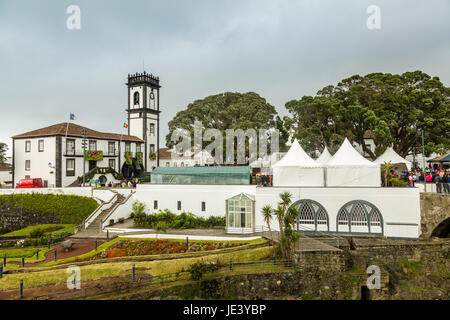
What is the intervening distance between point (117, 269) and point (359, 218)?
16780mm

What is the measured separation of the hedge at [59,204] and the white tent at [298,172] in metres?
19.4

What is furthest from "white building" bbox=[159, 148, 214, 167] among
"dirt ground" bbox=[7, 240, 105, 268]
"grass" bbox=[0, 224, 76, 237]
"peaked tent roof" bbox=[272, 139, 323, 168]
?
"dirt ground" bbox=[7, 240, 105, 268]

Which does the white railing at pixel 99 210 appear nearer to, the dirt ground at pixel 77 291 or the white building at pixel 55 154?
the white building at pixel 55 154

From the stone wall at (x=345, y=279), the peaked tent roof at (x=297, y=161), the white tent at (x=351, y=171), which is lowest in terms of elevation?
the stone wall at (x=345, y=279)

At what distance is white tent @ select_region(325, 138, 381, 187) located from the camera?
869 inches

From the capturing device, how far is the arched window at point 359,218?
20.5 meters

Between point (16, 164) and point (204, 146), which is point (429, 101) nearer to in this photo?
point (204, 146)

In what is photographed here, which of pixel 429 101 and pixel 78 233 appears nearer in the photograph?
pixel 78 233

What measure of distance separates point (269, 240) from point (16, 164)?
3426 cm

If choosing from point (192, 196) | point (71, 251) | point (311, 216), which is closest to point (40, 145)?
point (71, 251)

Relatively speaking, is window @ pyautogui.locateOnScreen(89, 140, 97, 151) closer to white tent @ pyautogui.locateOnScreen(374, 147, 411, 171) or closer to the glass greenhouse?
the glass greenhouse

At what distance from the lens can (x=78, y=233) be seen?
79.5 feet

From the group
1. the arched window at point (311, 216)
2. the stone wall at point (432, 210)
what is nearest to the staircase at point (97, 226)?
the arched window at point (311, 216)

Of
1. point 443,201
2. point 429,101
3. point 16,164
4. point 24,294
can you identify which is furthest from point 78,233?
point 429,101
